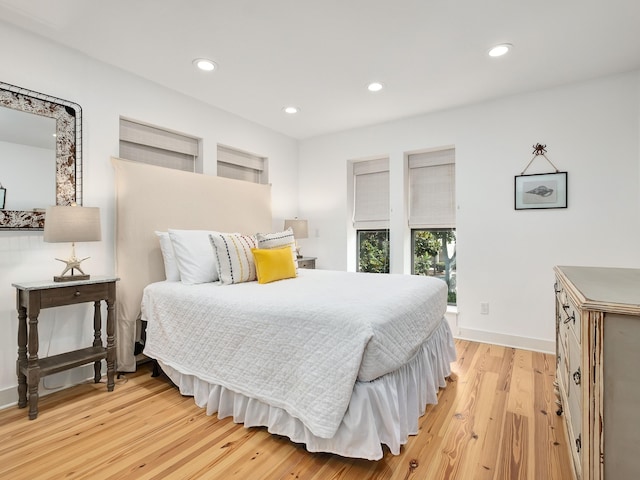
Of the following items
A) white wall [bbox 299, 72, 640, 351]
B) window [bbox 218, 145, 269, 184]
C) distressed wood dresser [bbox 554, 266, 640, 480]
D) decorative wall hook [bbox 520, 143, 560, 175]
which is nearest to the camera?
distressed wood dresser [bbox 554, 266, 640, 480]

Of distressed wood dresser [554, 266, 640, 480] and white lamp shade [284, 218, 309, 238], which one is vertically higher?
white lamp shade [284, 218, 309, 238]

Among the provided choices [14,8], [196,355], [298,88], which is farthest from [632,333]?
[14,8]

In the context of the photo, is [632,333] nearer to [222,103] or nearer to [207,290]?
[207,290]

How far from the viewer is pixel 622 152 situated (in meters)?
2.89

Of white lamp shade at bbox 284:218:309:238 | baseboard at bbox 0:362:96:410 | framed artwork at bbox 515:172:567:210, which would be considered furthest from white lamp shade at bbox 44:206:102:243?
framed artwork at bbox 515:172:567:210

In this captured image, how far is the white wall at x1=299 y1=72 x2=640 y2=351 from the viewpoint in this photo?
9.55 ft

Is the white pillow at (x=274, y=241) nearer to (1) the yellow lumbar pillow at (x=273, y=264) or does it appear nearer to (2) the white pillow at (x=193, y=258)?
(1) the yellow lumbar pillow at (x=273, y=264)

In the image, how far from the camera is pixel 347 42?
2406 mm

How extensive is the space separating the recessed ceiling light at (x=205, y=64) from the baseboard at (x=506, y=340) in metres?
3.48

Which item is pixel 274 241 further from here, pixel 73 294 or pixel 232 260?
pixel 73 294

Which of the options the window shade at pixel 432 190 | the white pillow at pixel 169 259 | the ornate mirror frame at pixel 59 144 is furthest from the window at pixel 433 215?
the ornate mirror frame at pixel 59 144

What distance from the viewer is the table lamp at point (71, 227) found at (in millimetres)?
2160

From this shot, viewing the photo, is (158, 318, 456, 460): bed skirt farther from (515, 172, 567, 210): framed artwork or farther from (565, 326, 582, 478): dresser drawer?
(515, 172, 567, 210): framed artwork

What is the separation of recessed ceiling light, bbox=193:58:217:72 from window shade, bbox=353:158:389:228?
89.7 inches
